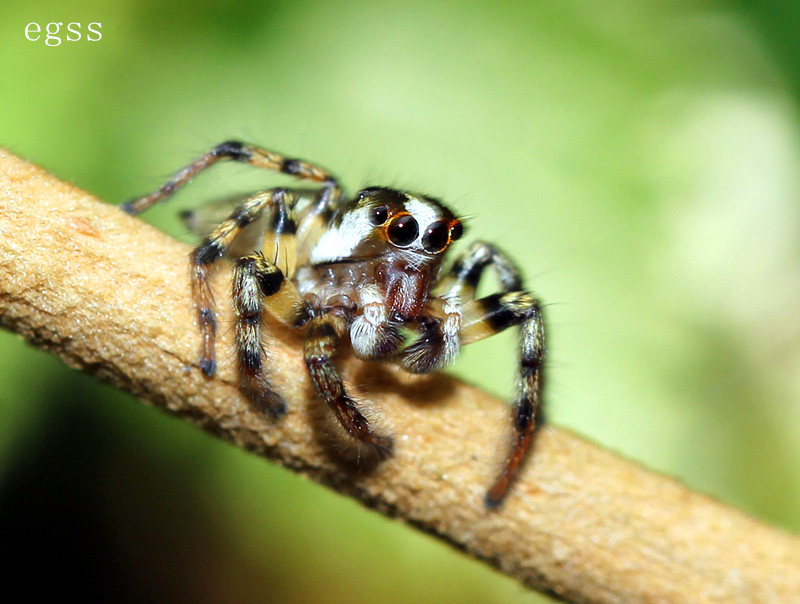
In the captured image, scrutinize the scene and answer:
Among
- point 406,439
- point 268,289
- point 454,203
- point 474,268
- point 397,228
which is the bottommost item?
point 406,439

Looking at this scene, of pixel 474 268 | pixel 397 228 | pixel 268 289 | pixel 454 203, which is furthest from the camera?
pixel 454 203

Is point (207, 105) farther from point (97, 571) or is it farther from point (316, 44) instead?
point (97, 571)

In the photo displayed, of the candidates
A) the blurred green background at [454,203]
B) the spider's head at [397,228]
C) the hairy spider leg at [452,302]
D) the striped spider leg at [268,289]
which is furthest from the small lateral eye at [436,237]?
the blurred green background at [454,203]

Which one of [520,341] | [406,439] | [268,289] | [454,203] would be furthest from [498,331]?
[454,203]

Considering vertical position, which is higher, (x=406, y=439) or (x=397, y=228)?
(x=397, y=228)

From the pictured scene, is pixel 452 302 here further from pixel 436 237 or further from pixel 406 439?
pixel 406 439

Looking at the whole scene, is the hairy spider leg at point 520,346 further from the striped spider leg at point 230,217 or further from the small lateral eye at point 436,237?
the striped spider leg at point 230,217

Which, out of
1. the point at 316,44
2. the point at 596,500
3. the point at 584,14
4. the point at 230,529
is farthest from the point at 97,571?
the point at 584,14
